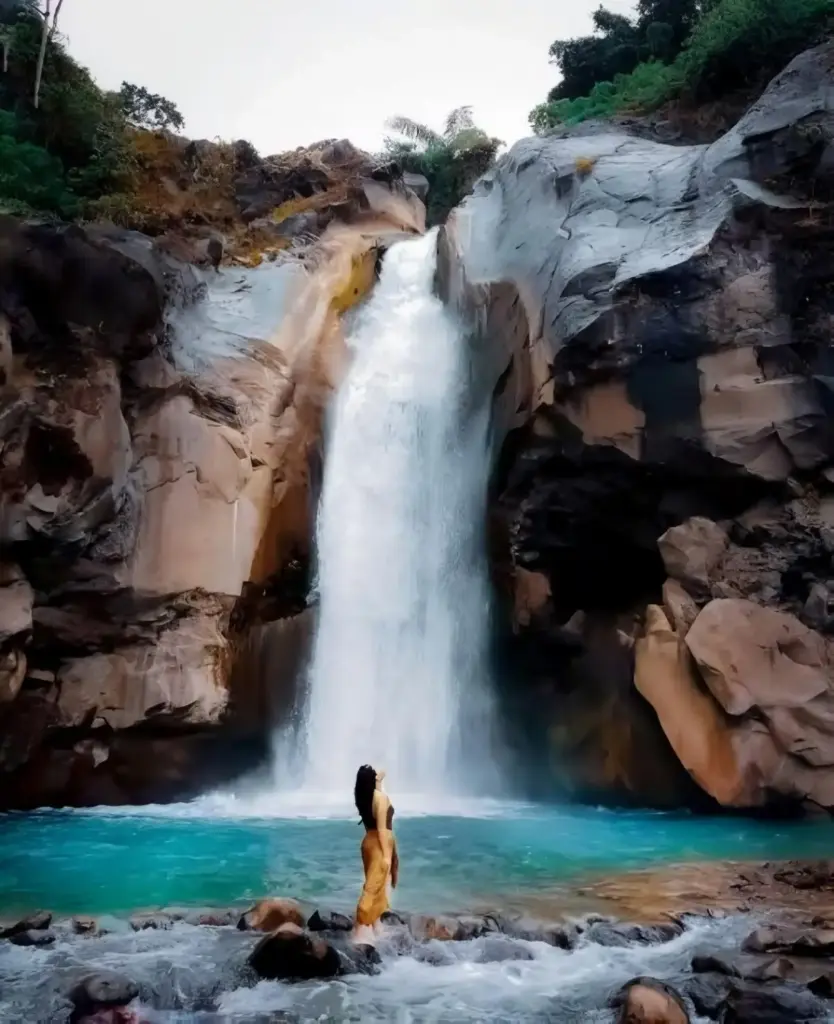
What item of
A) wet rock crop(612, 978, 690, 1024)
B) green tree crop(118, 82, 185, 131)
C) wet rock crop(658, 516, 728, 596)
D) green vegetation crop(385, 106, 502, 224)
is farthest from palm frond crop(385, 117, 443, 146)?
wet rock crop(612, 978, 690, 1024)

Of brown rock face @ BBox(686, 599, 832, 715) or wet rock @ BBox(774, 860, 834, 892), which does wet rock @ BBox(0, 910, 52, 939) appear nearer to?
wet rock @ BBox(774, 860, 834, 892)

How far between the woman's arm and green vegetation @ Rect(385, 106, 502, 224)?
26.4 m

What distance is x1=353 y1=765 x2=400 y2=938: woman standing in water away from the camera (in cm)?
664

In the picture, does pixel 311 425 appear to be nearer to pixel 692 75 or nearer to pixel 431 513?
pixel 431 513

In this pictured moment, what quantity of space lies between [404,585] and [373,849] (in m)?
9.97

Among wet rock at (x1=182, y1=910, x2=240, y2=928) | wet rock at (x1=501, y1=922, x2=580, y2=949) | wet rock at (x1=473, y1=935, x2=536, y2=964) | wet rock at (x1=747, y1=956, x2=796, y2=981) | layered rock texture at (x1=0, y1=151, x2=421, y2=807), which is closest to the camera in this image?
wet rock at (x1=747, y1=956, x2=796, y2=981)

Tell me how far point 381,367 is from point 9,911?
12.7 m

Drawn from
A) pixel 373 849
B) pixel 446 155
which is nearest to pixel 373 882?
pixel 373 849

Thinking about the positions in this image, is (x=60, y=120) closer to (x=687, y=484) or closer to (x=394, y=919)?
(x=687, y=484)

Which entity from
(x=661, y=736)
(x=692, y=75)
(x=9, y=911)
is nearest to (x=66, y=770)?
(x=9, y=911)

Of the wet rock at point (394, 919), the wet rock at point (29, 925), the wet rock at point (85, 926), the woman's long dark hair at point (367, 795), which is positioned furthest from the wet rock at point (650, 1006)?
the wet rock at point (29, 925)

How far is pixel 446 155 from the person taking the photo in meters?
31.6

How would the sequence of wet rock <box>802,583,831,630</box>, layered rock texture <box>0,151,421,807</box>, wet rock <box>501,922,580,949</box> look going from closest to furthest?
wet rock <box>501,922,580,949</box> < layered rock texture <box>0,151,421,807</box> < wet rock <box>802,583,831,630</box>

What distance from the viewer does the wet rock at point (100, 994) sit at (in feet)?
17.7
